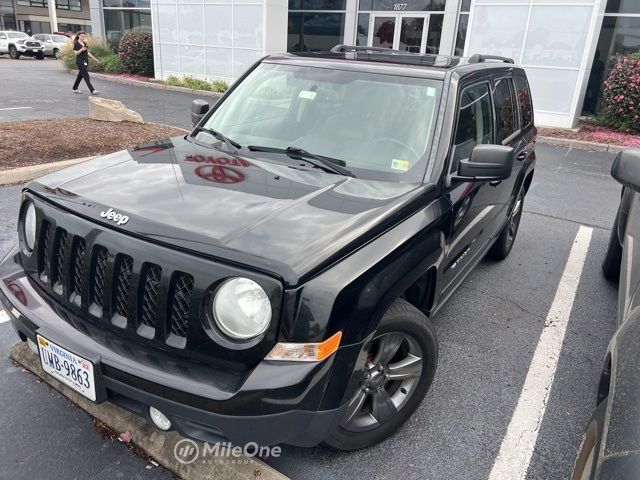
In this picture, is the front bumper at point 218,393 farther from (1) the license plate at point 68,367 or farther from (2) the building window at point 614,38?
(2) the building window at point 614,38

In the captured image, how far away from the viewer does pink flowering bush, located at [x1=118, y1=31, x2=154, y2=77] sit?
70.3ft

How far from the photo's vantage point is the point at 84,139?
8.48m

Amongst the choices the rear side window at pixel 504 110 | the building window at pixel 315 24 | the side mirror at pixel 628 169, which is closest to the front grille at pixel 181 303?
the side mirror at pixel 628 169

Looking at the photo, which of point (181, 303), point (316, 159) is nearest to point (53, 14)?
point (316, 159)

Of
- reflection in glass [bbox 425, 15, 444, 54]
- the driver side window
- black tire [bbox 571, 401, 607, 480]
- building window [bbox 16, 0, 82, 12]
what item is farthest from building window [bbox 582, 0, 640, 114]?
building window [bbox 16, 0, 82, 12]

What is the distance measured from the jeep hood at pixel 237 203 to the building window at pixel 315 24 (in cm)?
1779

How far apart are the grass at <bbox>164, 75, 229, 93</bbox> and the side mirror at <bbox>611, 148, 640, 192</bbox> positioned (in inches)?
658

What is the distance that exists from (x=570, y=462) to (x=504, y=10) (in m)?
13.6

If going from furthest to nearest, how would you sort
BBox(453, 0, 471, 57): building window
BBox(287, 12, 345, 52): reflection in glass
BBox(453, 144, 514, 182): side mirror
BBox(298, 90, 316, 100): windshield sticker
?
BBox(287, 12, 345, 52): reflection in glass → BBox(453, 0, 471, 57): building window → BBox(298, 90, 316, 100): windshield sticker → BBox(453, 144, 514, 182): side mirror

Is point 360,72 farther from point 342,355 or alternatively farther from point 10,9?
point 10,9

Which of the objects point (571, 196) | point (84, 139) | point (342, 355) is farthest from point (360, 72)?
point (84, 139)

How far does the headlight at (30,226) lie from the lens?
2.61 m

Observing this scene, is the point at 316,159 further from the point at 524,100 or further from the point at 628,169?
the point at 524,100

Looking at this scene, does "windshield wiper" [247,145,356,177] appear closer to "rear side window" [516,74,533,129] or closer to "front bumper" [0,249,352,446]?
"front bumper" [0,249,352,446]
